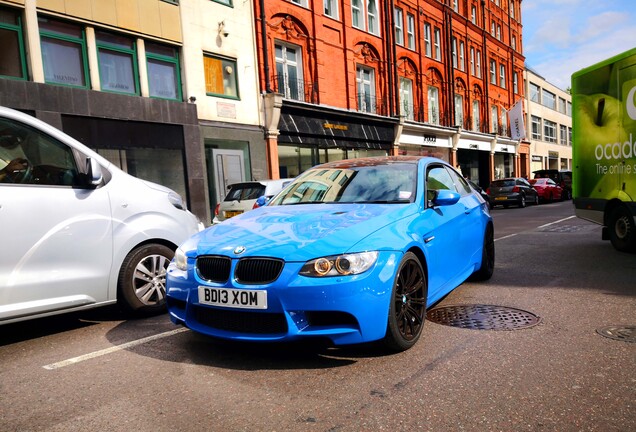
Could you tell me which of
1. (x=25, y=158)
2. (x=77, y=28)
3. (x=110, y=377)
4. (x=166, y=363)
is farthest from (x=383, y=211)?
(x=77, y=28)

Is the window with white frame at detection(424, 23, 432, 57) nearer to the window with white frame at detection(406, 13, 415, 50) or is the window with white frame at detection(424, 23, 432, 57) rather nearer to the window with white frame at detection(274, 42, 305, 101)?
the window with white frame at detection(406, 13, 415, 50)

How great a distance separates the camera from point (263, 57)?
A: 59.6 ft

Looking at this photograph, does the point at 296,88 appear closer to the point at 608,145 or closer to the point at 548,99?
the point at 608,145

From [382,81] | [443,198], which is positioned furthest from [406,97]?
[443,198]

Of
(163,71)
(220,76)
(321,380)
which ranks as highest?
(220,76)

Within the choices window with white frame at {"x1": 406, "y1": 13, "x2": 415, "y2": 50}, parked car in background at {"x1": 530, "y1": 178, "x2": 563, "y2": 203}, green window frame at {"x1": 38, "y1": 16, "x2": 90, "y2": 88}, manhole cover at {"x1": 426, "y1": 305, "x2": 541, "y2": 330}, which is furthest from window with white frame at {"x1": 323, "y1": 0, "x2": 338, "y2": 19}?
manhole cover at {"x1": 426, "y1": 305, "x2": 541, "y2": 330}

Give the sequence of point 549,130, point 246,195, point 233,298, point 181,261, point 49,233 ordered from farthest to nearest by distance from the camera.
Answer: point 549,130 → point 246,195 → point 49,233 → point 181,261 → point 233,298

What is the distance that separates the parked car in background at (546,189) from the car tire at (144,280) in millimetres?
25441

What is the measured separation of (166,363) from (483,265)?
4.08m

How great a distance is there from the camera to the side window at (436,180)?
183 inches

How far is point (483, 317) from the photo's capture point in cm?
443

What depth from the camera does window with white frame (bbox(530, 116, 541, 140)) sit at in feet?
156

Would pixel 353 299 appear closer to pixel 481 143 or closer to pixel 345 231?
pixel 345 231

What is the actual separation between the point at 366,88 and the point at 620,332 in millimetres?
21715
